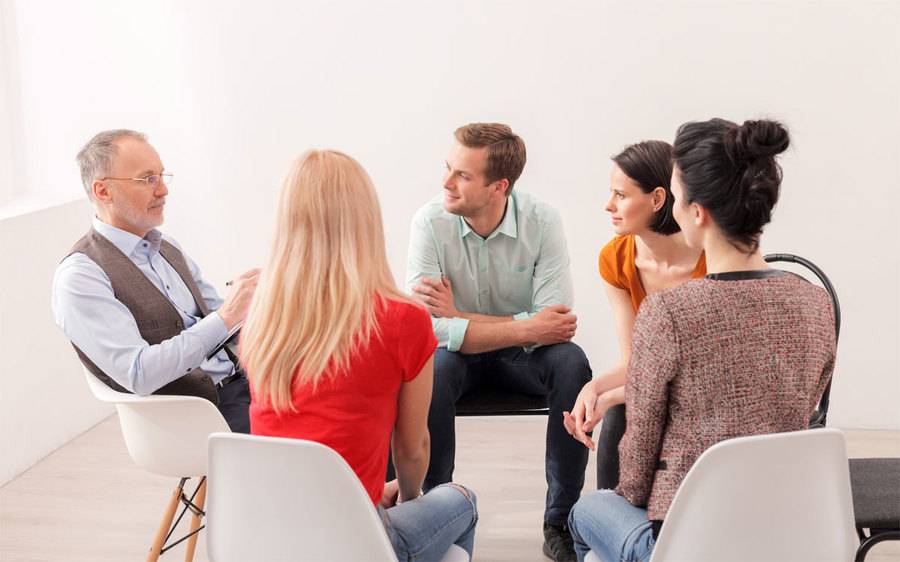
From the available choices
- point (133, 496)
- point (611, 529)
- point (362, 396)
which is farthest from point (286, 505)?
point (133, 496)

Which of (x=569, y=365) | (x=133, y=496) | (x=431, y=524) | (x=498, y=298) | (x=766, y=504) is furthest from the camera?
(x=133, y=496)

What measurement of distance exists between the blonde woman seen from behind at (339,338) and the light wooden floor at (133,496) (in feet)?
3.92

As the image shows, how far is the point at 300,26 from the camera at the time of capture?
436 cm

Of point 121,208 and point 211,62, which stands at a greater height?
point 211,62

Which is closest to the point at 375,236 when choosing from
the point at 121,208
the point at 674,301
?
the point at 674,301

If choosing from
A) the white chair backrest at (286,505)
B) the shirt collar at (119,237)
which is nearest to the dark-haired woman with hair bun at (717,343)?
the white chair backrest at (286,505)

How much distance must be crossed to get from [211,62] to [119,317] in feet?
6.73

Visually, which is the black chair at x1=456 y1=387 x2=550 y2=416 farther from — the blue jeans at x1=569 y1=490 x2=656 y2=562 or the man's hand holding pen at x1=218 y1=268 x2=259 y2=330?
the blue jeans at x1=569 y1=490 x2=656 y2=562

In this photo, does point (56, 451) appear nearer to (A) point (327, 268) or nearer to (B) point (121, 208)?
(B) point (121, 208)

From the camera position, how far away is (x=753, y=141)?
191 centimetres

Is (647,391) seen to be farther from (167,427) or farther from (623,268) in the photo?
(167,427)

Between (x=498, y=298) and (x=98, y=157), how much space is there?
1.24 metres

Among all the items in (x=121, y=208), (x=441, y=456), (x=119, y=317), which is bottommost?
(x=441, y=456)

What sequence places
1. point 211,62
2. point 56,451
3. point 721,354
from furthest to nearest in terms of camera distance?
point 211,62
point 56,451
point 721,354
